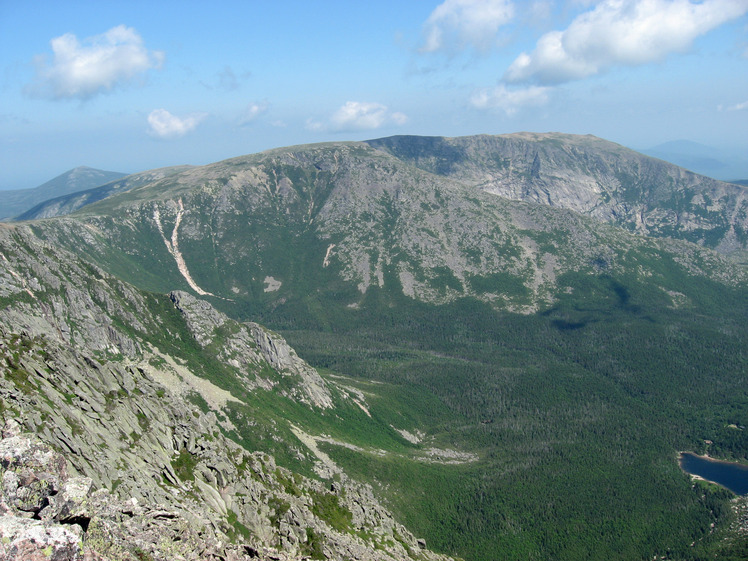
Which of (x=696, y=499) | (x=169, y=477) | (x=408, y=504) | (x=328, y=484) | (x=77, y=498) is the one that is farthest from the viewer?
(x=696, y=499)

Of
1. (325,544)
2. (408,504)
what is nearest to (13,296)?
(325,544)

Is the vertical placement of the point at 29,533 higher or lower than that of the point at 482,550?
higher

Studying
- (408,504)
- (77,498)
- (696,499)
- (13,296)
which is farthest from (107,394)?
(696,499)

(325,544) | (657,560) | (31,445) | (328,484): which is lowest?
(657,560)

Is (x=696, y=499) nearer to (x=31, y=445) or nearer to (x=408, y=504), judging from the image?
(x=408, y=504)

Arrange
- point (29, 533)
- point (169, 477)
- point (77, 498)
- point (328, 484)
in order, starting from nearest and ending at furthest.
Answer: point (29, 533) < point (77, 498) < point (169, 477) < point (328, 484)

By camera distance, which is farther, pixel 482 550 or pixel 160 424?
pixel 482 550

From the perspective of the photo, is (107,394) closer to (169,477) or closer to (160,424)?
(160,424)
